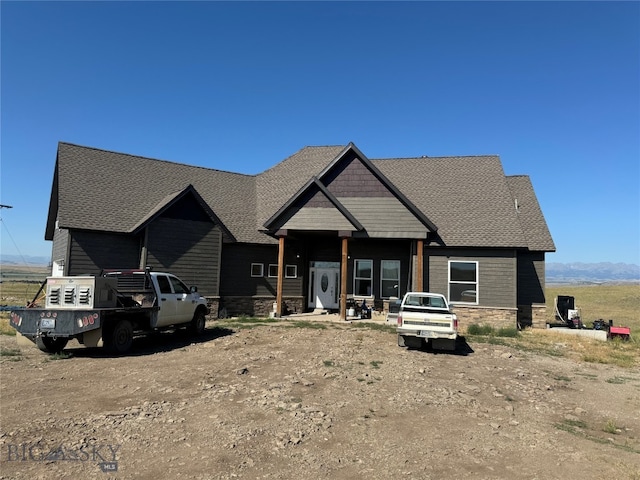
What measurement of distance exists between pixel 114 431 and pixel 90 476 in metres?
1.36

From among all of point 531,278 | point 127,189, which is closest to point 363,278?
point 531,278

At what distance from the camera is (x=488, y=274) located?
1955cm

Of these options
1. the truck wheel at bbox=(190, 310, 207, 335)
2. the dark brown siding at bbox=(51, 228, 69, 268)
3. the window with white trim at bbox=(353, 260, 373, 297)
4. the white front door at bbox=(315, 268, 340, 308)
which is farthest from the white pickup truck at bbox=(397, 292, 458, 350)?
the dark brown siding at bbox=(51, 228, 69, 268)

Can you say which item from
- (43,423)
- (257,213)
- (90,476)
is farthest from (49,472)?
(257,213)

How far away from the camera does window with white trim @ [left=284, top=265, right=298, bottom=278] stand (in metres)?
22.5

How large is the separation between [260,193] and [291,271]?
6207 mm

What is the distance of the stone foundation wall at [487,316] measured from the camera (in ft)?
62.2

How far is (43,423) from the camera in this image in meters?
6.25

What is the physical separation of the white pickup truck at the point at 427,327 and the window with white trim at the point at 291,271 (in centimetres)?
1000

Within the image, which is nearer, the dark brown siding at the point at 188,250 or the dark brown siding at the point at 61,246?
the dark brown siding at the point at 61,246

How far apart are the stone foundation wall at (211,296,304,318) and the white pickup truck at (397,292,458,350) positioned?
383 inches

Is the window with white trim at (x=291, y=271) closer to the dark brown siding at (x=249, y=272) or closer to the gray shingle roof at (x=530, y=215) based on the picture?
the dark brown siding at (x=249, y=272)

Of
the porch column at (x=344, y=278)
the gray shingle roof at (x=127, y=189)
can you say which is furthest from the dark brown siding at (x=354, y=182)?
the gray shingle roof at (x=127, y=189)

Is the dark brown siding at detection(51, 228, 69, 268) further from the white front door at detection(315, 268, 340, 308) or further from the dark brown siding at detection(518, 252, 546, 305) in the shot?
the dark brown siding at detection(518, 252, 546, 305)
